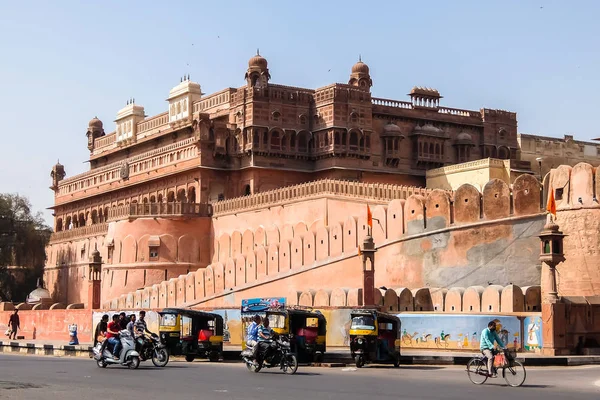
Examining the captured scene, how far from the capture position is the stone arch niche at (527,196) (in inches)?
1118

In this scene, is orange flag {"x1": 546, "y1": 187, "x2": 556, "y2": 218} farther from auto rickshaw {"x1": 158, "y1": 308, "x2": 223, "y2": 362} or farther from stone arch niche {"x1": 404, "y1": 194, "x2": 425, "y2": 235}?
auto rickshaw {"x1": 158, "y1": 308, "x2": 223, "y2": 362}

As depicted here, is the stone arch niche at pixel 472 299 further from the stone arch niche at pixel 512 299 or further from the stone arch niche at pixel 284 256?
the stone arch niche at pixel 284 256

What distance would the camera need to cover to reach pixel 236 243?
152 ft

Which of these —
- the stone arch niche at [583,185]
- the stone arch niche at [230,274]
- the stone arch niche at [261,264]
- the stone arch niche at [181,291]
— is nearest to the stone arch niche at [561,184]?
the stone arch niche at [583,185]

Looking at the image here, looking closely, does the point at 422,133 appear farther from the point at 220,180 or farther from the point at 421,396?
the point at 421,396

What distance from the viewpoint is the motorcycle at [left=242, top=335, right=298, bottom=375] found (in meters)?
18.7

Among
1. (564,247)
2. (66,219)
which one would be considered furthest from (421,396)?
(66,219)

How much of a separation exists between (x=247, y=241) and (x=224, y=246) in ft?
6.44

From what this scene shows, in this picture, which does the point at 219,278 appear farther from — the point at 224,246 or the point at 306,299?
the point at 306,299

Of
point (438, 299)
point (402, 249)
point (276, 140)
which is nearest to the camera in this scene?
point (438, 299)

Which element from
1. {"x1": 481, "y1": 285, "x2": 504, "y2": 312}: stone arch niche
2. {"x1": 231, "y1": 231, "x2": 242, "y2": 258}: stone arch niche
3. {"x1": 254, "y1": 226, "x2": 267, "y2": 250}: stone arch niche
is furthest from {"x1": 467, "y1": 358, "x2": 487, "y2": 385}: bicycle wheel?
{"x1": 231, "y1": 231, "x2": 242, "y2": 258}: stone arch niche

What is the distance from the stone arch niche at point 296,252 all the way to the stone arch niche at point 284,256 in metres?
0.18

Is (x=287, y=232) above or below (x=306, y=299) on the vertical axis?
above

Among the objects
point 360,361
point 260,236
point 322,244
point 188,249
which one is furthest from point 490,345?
point 188,249
